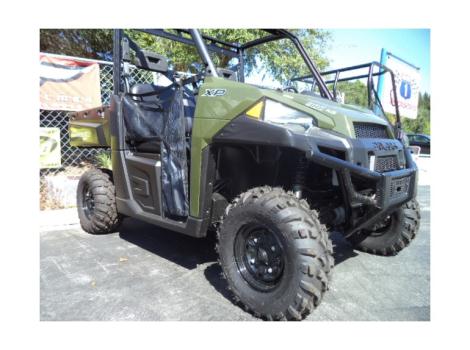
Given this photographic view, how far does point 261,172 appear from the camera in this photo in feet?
9.86

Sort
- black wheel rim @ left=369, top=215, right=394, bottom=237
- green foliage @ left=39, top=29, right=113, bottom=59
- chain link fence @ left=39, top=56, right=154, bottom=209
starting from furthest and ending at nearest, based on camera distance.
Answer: green foliage @ left=39, top=29, right=113, bottom=59 → chain link fence @ left=39, top=56, right=154, bottom=209 → black wheel rim @ left=369, top=215, right=394, bottom=237

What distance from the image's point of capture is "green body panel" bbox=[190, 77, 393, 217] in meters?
2.47

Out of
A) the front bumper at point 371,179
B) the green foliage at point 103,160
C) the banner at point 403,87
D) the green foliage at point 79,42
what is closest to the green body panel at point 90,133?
the green foliage at point 103,160

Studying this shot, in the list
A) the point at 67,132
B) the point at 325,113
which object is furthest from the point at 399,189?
the point at 67,132

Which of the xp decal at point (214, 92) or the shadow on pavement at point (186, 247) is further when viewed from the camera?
the shadow on pavement at point (186, 247)

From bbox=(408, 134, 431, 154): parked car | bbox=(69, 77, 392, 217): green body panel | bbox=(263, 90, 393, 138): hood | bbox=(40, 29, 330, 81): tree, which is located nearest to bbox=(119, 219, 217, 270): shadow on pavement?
bbox=(69, 77, 392, 217): green body panel

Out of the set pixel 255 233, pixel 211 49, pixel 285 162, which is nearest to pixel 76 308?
pixel 255 233

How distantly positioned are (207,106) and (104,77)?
4.59m

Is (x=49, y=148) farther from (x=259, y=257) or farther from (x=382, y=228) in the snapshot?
(x=382, y=228)

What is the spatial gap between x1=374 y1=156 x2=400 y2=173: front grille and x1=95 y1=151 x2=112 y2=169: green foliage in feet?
16.8

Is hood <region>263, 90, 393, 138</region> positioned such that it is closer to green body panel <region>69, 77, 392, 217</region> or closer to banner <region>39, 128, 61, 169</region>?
green body panel <region>69, 77, 392, 217</region>

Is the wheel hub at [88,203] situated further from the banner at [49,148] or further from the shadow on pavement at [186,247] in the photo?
the banner at [49,148]

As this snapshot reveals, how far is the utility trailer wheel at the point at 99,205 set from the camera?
4094 mm

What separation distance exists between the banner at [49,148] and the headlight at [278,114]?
447 cm
